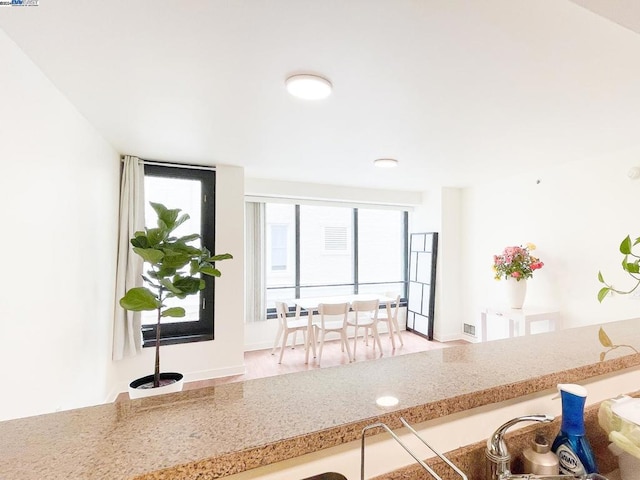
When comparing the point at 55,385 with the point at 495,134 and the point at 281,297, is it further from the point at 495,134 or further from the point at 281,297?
the point at 495,134

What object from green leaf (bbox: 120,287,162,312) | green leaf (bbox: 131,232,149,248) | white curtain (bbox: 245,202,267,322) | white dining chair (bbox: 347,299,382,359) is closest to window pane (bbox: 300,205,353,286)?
white curtain (bbox: 245,202,267,322)

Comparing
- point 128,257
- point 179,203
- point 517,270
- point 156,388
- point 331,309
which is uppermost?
point 179,203

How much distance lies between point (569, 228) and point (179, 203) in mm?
4332

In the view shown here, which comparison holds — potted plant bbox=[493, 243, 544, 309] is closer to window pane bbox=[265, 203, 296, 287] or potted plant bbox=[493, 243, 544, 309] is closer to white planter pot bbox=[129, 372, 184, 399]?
window pane bbox=[265, 203, 296, 287]

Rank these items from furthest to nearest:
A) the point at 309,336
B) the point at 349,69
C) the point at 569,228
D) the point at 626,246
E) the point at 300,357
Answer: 1. the point at 300,357
2. the point at 309,336
3. the point at 569,228
4. the point at 349,69
5. the point at 626,246

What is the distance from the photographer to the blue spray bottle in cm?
68

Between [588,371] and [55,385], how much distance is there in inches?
98.8

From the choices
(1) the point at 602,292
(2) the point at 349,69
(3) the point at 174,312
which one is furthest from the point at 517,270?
(3) the point at 174,312

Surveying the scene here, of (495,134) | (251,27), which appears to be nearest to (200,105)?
(251,27)

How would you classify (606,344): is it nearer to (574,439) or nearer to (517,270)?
(574,439)

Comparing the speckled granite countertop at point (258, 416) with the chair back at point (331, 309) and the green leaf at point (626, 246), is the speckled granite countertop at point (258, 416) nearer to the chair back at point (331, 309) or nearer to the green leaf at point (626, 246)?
the green leaf at point (626, 246)

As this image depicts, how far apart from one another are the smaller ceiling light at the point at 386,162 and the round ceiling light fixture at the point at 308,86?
5.24 feet

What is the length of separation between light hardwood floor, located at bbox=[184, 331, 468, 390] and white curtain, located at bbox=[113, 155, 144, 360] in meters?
0.76

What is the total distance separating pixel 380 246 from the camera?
552 centimetres
